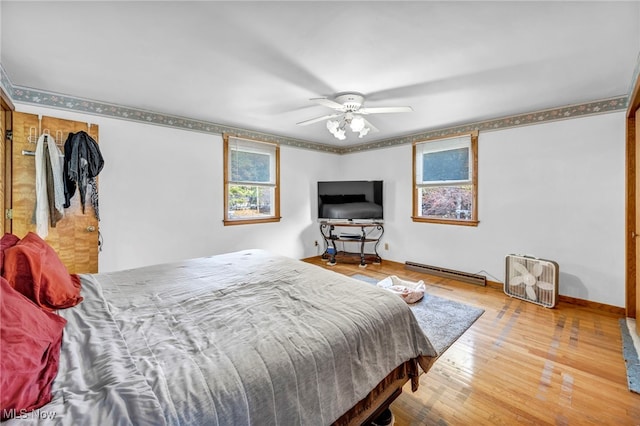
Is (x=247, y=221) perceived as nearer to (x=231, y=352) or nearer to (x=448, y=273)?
(x=448, y=273)

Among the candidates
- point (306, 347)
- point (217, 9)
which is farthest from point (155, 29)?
point (306, 347)

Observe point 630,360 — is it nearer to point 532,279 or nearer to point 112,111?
point 532,279

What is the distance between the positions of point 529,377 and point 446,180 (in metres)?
2.94

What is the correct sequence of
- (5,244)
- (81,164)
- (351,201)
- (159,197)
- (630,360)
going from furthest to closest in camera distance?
(351,201) → (159,197) → (81,164) → (630,360) → (5,244)

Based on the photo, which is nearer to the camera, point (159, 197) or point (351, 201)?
point (159, 197)

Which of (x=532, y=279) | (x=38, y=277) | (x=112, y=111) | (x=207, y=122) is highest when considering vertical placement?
(x=207, y=122)

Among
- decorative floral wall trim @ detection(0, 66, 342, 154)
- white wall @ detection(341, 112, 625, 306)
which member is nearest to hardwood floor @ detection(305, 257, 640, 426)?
white wall @ detection(341, 112, 625, 306)

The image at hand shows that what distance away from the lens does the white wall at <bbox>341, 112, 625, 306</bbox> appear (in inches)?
118

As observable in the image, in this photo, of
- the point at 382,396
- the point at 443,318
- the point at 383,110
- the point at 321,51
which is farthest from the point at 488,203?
the point at 382,396

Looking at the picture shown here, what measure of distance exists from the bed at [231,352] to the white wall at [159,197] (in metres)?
1.51

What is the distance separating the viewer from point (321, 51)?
2.00 metres

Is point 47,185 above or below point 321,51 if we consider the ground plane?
below

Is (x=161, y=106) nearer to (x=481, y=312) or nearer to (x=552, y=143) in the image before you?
(x=481, y=312)

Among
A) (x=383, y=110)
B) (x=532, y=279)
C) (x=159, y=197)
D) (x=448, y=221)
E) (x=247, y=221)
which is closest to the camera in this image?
(x=383, y=110)
